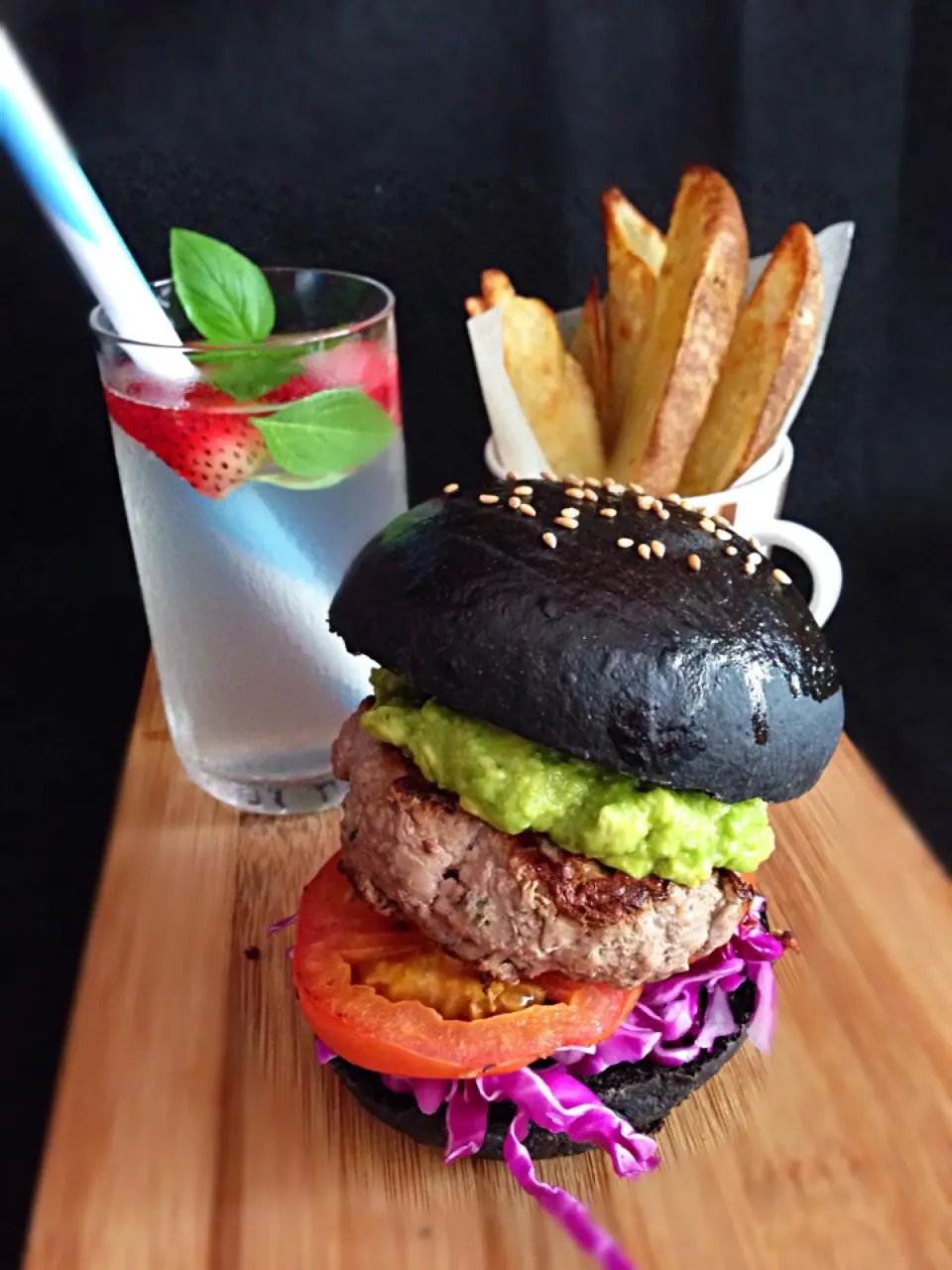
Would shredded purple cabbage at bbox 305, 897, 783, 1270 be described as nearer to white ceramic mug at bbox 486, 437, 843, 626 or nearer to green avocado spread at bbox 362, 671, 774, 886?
green avocado spread at bbox 362, 671, 774, 886

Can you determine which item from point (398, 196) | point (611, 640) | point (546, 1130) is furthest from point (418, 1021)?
point (398, 196)

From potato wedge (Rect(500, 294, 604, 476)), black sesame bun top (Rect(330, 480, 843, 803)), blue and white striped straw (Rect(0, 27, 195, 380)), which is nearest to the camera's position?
black sesame bun top (Rect(330, 480, 843, 803))

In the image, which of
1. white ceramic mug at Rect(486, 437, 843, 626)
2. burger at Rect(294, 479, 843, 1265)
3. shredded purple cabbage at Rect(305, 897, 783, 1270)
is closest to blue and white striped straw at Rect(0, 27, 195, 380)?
burger at Rect(294, 479, 843, 1265)

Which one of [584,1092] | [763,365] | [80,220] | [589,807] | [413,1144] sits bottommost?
[413,1144]

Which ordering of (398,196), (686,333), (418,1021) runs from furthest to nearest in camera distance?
(398,196)
(686,333)
(418,1021)

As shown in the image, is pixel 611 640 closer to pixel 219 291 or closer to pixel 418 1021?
pixel 418 1021

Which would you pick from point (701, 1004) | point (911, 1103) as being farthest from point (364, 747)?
point (911, 1103)
